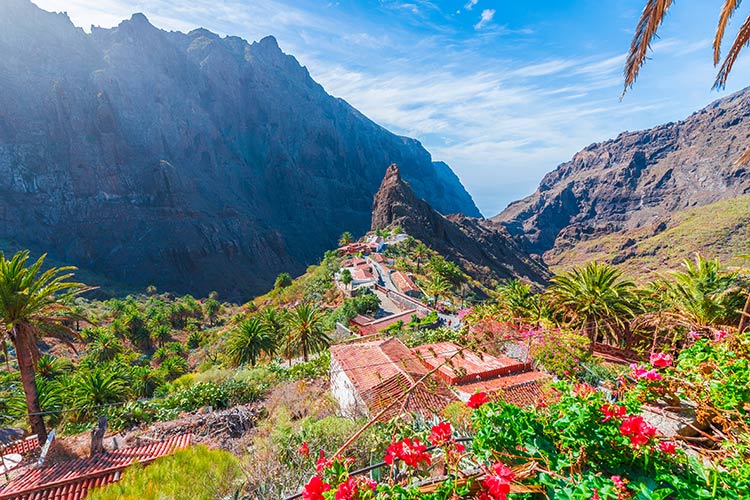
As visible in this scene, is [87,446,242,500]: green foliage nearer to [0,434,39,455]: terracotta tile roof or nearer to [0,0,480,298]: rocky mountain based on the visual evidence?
[0,434,39,455]: terracotta tile roof

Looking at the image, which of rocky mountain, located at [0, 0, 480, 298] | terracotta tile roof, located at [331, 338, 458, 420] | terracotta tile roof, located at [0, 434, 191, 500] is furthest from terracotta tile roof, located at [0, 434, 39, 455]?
rocky mountain, located at [0, 0, 480, 298]

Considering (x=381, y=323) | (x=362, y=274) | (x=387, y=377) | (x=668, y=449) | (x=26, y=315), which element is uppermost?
(x=26, y=315)

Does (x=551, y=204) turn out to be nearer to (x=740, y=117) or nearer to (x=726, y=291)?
(x=740, y=117)

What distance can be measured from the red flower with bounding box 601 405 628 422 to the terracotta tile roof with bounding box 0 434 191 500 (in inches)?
262

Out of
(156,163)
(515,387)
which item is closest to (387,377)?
(515,387)

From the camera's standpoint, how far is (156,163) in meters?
97.5

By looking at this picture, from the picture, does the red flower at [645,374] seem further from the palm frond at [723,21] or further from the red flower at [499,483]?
the palm frond at [723,21]

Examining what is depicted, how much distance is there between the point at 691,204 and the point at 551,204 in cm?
6158

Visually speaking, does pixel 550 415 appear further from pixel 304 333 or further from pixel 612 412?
pixel 304 333

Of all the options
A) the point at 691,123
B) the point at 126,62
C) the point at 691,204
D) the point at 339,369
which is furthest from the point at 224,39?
the point at 691,123

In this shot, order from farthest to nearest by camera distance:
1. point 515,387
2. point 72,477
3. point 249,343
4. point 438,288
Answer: point 438,288 < point 249,343 < point 515,387 < point 72,477

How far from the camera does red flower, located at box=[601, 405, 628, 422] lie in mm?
3092

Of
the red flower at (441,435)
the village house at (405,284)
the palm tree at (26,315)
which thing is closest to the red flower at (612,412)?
the red flower at (441,435)

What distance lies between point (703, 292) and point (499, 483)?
11.2 metres
